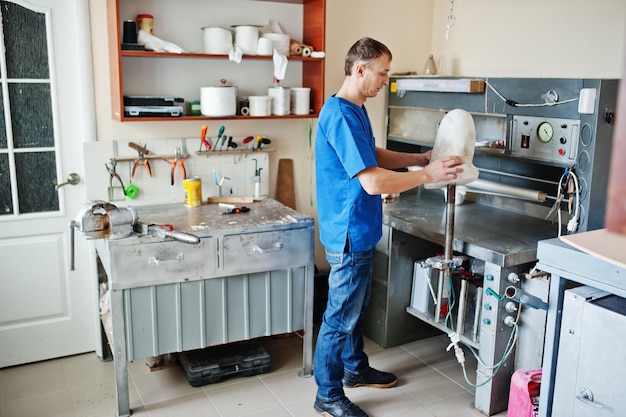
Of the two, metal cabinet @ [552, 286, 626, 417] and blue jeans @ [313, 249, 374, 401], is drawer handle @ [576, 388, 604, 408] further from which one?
blue jeans @ [313, 249, 374, 401]

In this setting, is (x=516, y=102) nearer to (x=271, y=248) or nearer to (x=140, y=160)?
(x=271, y=248)

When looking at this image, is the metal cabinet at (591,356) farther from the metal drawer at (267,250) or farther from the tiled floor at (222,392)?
the metal drawer at (267,250)

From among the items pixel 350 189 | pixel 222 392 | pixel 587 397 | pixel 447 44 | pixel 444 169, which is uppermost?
pixel 447 44

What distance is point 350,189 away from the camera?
2676 millimetres

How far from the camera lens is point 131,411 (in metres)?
2.92

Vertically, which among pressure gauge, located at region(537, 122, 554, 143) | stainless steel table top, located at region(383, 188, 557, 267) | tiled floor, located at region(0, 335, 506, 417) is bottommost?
tiled floor, located at region(0, 335, 506, 417)

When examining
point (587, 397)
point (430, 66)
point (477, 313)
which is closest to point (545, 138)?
point (477, 313)

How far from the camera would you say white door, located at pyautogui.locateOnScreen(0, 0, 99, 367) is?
10.2 feet

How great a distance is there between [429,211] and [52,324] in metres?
2.18

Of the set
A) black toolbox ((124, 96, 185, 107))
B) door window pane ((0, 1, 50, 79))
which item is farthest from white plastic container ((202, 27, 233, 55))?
door window pane ((0, 1, 50, 79))

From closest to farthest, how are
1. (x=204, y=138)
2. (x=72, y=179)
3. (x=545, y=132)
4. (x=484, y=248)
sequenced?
(x=484, y=248) < (x=545, y=132) < (x=72, y=179) < (x=204, y=138)

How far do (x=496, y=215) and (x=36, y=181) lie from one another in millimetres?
2476

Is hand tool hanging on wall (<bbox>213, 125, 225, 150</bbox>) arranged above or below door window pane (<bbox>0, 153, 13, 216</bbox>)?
above

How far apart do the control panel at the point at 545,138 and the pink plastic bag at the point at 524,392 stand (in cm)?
97
